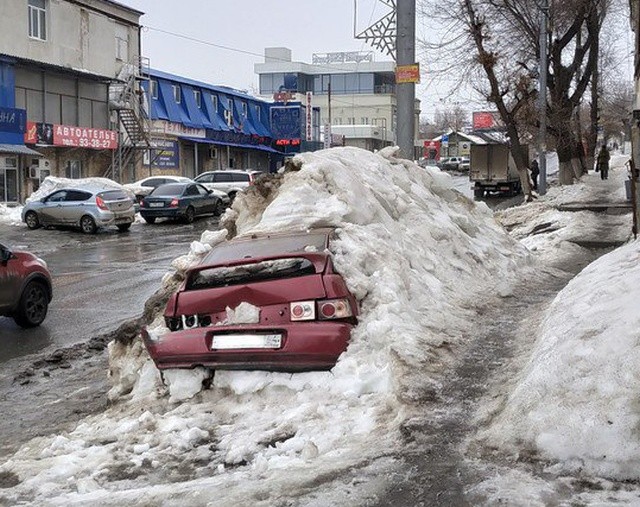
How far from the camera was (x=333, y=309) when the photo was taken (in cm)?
575

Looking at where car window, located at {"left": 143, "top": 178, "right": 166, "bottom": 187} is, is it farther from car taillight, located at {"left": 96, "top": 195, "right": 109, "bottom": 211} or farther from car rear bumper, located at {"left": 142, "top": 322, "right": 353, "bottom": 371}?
car rear bumper, located at {"left": 142, "top": 322, "right": 353, "bottom": 371}

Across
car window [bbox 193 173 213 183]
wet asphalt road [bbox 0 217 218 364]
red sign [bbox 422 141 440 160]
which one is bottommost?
wet asphalt road [bbox 0 217 218 364]

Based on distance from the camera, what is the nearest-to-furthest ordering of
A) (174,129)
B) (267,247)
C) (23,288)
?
(267,247)
(23,288)
(174,129)

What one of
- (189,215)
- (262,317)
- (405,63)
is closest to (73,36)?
(189,215)

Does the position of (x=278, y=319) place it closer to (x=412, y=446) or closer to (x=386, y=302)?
(x=386, y=302)

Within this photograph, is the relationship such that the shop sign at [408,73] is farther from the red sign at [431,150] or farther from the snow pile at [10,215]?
the red sign at [431,150]

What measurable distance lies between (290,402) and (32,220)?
78.8ft

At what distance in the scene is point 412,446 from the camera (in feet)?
14.5

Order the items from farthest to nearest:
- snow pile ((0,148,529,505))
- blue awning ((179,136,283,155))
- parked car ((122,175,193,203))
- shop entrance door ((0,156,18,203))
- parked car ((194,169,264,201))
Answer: blue awning ((179,136,283,155)), parked car ((194,169,264,201)), parked car ((122,175,193,203)), shop entrance door ((0,156,18,203)), snow pile ((0,148,529,505))

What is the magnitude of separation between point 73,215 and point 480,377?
22.8 metres

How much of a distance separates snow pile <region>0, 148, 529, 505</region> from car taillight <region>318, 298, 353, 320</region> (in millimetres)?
181

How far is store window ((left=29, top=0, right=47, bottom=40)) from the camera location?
34.6m

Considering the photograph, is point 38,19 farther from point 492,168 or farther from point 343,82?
point 343,82

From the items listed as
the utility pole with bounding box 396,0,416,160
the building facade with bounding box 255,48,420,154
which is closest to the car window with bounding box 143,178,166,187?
the utility pole with bounding box 396,0,416,160
